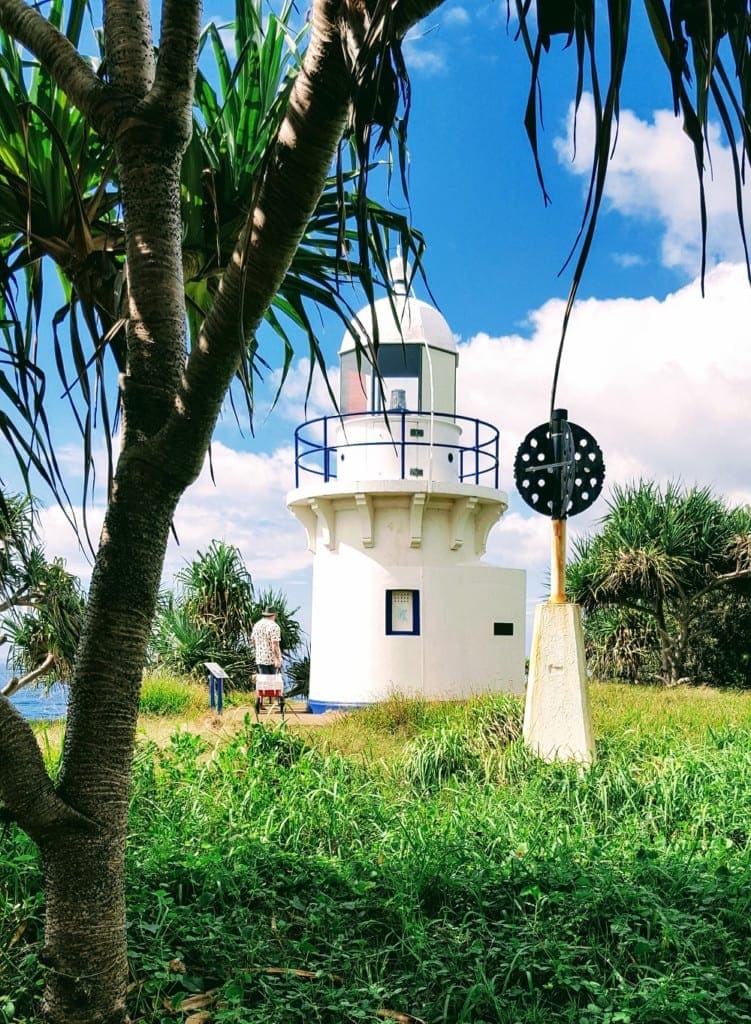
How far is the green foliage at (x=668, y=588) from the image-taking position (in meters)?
17.7

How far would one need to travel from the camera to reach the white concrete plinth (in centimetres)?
712

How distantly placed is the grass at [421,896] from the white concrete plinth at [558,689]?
21.3 inches

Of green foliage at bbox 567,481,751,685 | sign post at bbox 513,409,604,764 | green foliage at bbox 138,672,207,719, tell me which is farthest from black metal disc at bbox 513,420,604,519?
green foliage at bbox 567,481,751,685

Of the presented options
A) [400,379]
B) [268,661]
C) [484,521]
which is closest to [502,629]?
[484,521]

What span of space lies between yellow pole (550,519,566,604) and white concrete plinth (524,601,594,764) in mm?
142

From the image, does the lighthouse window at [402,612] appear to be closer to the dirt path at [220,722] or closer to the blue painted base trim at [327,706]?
the blue painted base trim at [327,706]

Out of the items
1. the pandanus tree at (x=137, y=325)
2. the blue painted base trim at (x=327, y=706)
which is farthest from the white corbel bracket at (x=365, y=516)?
the pandanus tree at (x=137, y=325)

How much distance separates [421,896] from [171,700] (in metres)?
9.98

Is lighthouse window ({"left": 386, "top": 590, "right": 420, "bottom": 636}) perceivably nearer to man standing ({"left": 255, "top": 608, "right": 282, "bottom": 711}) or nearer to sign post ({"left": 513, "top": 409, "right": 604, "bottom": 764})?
man standing ({"left": 255, "top": 608, "right": 282, "bottom": 711})

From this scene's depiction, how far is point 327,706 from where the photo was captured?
1319 cm

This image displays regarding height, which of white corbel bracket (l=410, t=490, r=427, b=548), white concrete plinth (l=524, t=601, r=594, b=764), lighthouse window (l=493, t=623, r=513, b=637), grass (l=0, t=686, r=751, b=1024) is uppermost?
white corbel bracket (l=410, t=490, r=427, b=548)

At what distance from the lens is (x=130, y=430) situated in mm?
2957

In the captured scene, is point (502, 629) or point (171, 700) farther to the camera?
point (502, 629)

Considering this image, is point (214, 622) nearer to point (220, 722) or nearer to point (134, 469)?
point (220, 722)
